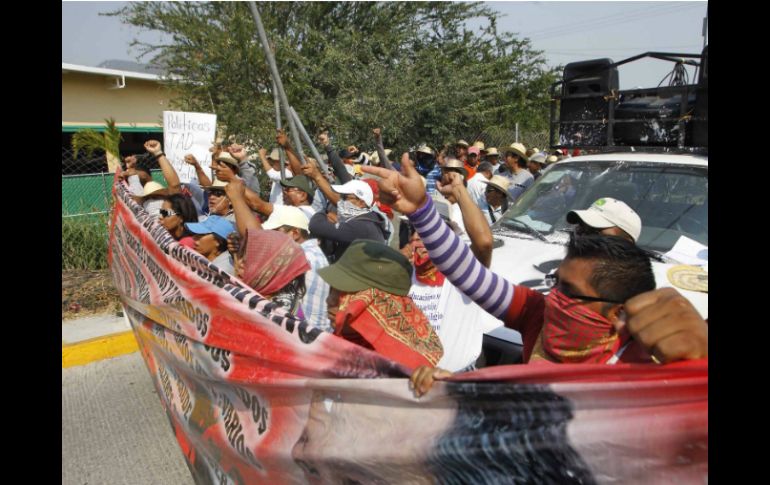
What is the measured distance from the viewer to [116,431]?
3.99m

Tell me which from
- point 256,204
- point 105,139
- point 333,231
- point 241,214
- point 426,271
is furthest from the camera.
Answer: point 105,139

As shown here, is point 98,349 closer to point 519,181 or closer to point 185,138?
point 185,138

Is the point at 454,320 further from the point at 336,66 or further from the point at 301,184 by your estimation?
the point at 336,66

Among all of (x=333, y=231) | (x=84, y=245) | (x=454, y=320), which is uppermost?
(x=333, y=231)

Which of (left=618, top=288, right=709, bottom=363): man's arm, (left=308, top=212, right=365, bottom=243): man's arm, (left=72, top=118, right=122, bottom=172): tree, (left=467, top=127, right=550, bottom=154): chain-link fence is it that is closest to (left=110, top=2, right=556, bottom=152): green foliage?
(left=467, top=127, right=550, bottom=154): chain-link fence

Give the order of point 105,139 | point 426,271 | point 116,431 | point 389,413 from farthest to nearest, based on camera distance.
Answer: point 105,139, point 116,431, point 426,271, point 389,413

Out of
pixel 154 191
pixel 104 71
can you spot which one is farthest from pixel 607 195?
pixel 104 71

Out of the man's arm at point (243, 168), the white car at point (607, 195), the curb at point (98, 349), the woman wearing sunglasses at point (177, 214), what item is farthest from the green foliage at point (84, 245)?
the white car at point (607, 195)

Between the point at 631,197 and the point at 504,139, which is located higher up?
the point at 504,139

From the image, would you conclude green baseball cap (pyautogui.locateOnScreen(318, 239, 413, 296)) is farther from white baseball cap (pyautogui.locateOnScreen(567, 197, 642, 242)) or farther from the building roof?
the building roof

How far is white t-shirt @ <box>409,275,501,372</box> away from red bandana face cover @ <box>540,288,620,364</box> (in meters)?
0.77

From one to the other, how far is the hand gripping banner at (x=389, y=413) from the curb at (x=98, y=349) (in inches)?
111

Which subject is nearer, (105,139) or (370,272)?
(370,272)

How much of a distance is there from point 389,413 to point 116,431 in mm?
3090
